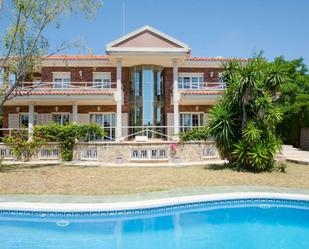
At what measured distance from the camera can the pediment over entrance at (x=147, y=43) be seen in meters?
25.7

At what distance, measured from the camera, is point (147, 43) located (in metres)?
26.9

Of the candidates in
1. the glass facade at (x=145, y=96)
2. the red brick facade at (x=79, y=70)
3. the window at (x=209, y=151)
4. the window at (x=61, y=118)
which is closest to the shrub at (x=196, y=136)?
the window at (x=209, y=151)

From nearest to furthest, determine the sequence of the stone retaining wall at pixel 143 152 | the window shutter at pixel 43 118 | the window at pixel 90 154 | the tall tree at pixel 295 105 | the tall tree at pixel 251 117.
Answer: the tall tree at pixel 251 117
the stone retaining wall at pixel 143 152
the window at pixel 90 154
the tall tree at pixel 295 105
the window shutter at pixel 43 118

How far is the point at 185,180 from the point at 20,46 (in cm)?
1347

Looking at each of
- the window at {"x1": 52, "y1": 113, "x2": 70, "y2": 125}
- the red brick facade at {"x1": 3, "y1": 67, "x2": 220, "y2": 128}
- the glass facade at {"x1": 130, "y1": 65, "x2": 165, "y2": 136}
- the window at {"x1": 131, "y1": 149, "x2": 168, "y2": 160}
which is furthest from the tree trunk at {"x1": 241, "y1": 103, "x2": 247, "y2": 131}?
the window at {"x1": 52, "y1": 113, "x2": 70, "y2": 125}

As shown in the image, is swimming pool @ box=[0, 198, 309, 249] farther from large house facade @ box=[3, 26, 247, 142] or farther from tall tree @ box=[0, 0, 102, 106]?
large house facade @ box=[3, 26, 247, 142]

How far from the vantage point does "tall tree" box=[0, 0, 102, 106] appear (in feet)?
61.4

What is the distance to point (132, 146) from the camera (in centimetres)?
2089

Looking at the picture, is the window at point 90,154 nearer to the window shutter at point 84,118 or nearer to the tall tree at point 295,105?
the window shutter at point 84,118

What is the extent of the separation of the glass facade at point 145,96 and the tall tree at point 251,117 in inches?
457

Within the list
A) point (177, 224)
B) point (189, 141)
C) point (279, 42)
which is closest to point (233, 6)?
point (279, 42)

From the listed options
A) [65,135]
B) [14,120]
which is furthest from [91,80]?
A: [65,135]

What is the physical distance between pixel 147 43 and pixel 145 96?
5.01m

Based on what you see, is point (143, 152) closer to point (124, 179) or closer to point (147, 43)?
point (124, 179)
